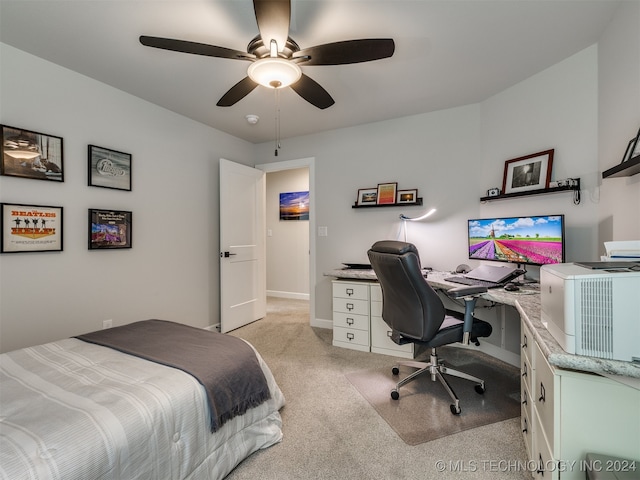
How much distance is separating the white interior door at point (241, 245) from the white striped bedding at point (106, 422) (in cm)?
196

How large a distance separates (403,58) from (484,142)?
1.27m

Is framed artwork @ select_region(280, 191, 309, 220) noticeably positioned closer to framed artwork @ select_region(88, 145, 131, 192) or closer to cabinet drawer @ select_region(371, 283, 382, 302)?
cabinet drawer @ select_region(371, 283, 382, 302)

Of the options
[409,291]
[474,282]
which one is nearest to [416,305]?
[409,291]

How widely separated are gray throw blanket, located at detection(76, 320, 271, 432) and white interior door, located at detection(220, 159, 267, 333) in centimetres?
167

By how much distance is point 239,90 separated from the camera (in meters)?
2.00

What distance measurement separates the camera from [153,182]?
9.60 feet

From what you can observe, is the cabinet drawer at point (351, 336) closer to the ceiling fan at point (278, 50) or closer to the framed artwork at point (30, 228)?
the ceiling fan at point (278, 50)

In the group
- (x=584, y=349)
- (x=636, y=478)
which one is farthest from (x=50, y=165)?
(x=636, y=478)

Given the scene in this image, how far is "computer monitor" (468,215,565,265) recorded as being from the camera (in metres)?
2.00

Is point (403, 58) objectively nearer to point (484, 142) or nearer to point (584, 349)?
point (484, 142)

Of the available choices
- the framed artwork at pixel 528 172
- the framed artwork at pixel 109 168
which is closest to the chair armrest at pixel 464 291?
the framed artwork at pixel 528 172

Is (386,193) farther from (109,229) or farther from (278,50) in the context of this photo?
(109,229)

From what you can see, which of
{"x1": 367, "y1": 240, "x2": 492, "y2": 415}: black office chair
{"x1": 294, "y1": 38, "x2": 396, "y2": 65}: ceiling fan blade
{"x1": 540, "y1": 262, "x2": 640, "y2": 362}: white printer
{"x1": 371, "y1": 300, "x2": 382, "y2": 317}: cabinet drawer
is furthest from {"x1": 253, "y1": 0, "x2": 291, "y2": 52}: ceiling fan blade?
{"x1": 371, "y1": 300, "x2": 382, "y2": 317}: cabinet drawer

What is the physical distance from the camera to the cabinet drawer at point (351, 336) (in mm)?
2934
